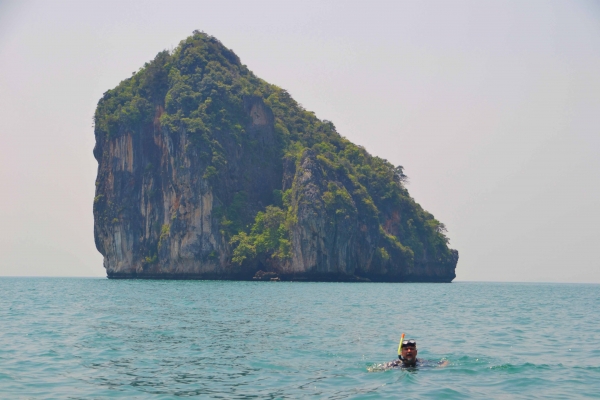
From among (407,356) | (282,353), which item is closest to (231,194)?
(282,353)

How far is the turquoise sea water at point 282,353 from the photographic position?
1705cm

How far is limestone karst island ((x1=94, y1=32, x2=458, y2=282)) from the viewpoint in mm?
92812

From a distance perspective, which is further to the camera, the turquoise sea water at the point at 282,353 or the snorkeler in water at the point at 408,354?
the snorkeler in water at the point at 408,354

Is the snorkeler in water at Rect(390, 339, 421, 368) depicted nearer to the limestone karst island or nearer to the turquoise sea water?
the turquoise sea water

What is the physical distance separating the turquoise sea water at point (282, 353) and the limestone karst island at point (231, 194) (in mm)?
55672

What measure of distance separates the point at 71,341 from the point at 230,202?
7585 centimetres

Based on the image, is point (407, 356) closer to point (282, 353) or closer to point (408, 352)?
point (408, 352)

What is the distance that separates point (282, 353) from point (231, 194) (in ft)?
259

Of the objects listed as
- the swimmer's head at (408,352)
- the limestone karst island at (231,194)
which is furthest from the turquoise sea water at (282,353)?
the limestone karst island at (231,194)

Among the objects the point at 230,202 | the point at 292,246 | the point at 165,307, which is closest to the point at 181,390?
the point at 165,307

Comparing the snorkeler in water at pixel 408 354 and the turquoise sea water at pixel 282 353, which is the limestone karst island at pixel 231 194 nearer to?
the turquoise sea water at pixel 282 353

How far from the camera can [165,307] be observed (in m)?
38.1

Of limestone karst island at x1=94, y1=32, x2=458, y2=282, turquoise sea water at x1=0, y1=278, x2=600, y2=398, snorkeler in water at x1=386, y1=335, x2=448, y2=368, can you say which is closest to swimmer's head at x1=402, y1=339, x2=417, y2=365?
snorkeler in water at x1=386, y1=335, x2=448, y2=368

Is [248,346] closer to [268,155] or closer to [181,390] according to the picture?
[181,390]
